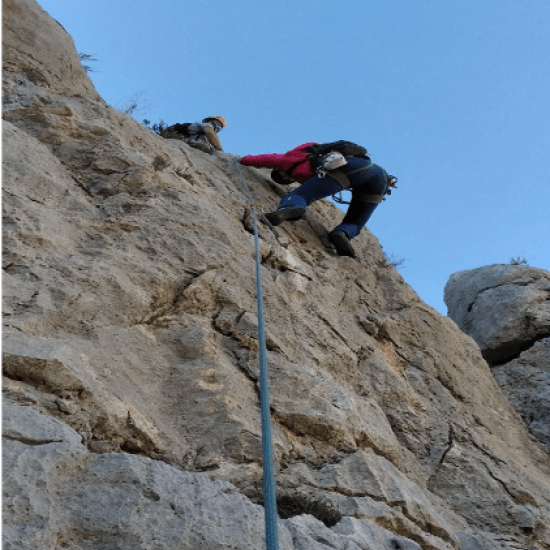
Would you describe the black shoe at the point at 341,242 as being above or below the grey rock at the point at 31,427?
above

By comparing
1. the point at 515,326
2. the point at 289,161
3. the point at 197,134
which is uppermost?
the point at 197,134

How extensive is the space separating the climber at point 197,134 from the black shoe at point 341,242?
1731 mm

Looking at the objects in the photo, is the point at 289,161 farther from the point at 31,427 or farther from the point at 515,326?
the point at 31,427

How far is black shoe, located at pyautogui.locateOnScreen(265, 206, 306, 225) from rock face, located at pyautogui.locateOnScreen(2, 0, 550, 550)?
19 cm

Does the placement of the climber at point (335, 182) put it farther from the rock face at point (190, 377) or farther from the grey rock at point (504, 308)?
the grey rock at point (504, 308)

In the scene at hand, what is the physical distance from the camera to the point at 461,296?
33.3 ft

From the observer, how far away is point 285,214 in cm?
695

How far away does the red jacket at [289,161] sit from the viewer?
7.66 meters

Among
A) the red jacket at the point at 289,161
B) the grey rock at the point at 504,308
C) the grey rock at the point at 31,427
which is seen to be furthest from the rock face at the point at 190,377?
the grey rock at the point at 504,308

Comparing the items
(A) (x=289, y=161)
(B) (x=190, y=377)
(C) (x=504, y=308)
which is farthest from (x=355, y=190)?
(B) (x=190, y=377)

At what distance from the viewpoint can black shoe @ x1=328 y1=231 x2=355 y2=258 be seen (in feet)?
24.1

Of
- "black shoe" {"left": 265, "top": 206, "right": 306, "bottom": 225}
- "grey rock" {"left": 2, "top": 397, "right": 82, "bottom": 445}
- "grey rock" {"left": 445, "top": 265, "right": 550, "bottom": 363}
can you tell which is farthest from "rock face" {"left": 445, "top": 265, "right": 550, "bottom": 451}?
"grey rock" {"left": 2, "top": 397, "right": 82, "bottom": 445}

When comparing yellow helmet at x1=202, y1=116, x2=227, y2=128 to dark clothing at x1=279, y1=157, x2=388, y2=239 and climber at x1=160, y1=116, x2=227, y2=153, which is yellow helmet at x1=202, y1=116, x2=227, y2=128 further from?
dark clothing at x1=279, y1=157, x2=388, y2=239

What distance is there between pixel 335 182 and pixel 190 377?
384 centimetres
